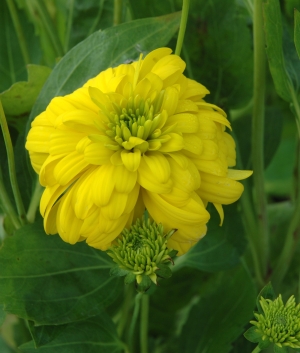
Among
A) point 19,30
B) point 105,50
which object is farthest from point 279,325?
point 19,30

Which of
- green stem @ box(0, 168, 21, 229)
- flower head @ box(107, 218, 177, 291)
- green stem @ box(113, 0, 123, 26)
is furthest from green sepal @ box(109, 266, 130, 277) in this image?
green stem @ box(113, 0, 123, 26)

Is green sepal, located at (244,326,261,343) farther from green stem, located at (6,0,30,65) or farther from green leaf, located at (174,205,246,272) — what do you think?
green stem, located at (6,0,30,65)

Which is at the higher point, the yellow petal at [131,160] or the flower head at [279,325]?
the yellow petal at [131,160]

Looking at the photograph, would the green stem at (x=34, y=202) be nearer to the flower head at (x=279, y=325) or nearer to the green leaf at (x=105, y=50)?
the green leaf at (x=105, y=50)

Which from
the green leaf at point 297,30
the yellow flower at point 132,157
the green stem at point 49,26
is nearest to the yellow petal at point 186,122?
the yellow flower at point 132,157

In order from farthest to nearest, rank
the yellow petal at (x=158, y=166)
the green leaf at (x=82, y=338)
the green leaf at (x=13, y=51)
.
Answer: the green leaf at (x=13, y=51) → the green leaf at (x=82, y=338) → the yellow petal at (x=158, y=166)

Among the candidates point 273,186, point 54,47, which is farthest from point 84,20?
point 273,186
